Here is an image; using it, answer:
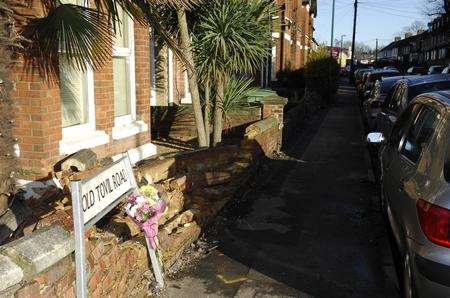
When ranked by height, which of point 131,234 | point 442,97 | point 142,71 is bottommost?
point 131,234

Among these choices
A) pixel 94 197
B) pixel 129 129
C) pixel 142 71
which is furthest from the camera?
pixel 142 71

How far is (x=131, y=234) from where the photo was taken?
448cm

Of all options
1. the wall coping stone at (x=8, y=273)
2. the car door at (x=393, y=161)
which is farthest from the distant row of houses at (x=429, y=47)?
the wall coping stone at (x=8, y=273)

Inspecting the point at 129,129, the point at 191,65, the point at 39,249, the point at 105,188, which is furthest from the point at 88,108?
the point at 39,249

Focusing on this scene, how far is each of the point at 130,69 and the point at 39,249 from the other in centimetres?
546

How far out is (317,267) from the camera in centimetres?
488

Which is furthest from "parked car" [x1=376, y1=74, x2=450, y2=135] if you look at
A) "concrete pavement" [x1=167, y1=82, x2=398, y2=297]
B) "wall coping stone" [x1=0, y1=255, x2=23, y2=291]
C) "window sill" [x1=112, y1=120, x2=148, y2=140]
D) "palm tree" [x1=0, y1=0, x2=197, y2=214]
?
"wall coping stone" [x1=0, y1=255, x2=23, y2=291]

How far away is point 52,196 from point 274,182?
13.1 feet

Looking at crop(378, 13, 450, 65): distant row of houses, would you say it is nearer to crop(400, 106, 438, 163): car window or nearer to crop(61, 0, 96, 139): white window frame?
crop(61, 0, 96, 139): white window frame

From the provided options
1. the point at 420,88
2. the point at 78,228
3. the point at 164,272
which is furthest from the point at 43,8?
the point at 420,88

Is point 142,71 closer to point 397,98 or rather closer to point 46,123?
point 46,123

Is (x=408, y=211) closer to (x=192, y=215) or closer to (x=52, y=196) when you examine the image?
(x=192, y=215)

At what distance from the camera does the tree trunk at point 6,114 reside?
145 inches

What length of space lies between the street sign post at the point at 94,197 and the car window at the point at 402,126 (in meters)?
2.73
